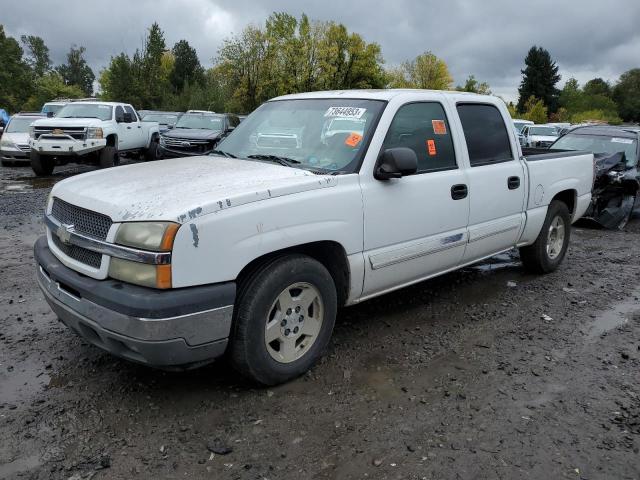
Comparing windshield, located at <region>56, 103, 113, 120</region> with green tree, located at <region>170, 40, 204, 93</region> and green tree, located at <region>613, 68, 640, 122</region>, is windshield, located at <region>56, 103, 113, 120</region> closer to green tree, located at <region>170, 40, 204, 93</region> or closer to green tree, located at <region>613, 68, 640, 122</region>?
green tree, located at <region>170, 40, 204, 93</region>

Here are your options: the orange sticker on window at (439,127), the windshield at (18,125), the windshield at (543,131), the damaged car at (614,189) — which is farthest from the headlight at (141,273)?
the windshield at (543,131)

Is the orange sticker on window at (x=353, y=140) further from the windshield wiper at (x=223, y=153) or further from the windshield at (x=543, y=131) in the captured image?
the windshield at (x=543, y=131)

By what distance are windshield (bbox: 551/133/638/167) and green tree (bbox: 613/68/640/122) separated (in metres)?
84.5

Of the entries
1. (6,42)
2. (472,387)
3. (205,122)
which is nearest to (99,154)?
(205,122)

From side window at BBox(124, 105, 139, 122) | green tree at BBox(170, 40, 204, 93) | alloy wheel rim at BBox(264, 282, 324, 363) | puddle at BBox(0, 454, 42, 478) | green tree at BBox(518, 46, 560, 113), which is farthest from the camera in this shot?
green tree at BBox(518, 46, 560, 113)

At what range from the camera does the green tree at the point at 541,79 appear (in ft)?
272

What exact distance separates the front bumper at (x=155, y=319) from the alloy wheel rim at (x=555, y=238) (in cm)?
424

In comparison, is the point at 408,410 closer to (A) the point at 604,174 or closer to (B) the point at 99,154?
(A) the point at 604,174

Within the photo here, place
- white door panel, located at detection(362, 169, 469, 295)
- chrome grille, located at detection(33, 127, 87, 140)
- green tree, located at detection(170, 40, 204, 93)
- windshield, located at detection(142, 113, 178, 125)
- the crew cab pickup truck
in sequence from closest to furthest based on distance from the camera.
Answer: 1. the crew cab pickup truck
2. white door panel, located at detection(362, 169, 469, 295)
3. chrome grille, located at detection(33, 127, 87, 140)
4. windshield, located at detection(142, 113, 178, 125)
5. green tree, located at detection(170, 40, 204, 93)

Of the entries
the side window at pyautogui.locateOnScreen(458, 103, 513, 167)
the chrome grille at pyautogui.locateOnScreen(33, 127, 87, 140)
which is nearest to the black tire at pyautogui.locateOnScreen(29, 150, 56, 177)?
the chrome grille at pyautogui.locateOnScreen(33, 127, 87, 140)

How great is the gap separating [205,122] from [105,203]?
1596cm

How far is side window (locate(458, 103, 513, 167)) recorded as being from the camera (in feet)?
15.4

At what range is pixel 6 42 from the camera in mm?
51875

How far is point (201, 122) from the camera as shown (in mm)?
18406
